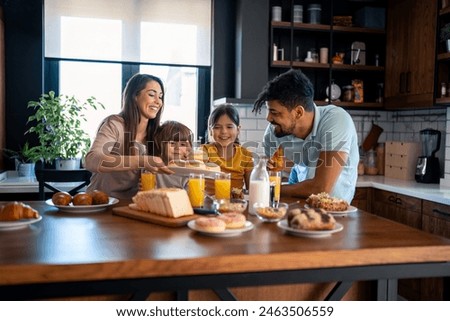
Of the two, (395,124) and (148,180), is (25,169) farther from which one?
(395,124)

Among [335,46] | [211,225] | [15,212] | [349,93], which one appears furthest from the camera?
[335,46]

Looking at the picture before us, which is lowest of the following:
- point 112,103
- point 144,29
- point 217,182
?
point 217,182

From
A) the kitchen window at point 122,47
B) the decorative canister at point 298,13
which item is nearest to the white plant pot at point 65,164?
the kitchen window at point 122,47

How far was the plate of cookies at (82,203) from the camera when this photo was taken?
185 centimetres

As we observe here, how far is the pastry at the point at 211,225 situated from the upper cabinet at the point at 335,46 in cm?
303

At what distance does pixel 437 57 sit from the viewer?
363 cm

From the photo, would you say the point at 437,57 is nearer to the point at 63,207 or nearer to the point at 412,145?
the point at 412,145

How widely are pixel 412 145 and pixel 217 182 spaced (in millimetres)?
2748

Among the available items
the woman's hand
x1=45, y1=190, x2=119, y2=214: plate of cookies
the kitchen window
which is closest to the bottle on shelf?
the woman's hand

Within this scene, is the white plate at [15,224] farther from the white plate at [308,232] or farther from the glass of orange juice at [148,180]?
the white plate at [308,232]

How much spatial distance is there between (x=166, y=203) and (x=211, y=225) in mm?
278

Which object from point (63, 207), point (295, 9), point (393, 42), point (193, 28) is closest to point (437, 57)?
point (393, 42)

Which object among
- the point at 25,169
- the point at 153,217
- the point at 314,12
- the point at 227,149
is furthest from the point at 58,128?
the point at 153,217

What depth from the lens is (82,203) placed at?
73.8 inches
